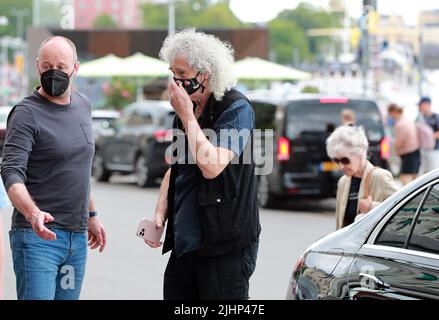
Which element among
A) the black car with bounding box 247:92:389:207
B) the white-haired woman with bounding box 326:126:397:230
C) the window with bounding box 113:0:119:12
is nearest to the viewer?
the white-haired woman with bounding box 326:126:397:230

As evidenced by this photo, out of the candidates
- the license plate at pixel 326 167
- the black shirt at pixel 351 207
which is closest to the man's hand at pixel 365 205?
the black shirt at pixel 351 207

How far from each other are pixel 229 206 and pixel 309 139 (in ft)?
42.5

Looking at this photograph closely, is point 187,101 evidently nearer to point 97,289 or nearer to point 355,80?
point 97,289

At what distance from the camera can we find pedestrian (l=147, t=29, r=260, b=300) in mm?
5148

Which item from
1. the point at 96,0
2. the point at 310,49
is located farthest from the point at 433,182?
the point at 96,0

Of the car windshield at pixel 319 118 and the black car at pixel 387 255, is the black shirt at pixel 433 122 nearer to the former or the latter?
the car windshield at pixel 319 118

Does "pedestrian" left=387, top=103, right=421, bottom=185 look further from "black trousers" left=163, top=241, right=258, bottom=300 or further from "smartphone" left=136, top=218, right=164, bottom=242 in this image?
"black trousers" left=163, top=241, right=258, bottom=300

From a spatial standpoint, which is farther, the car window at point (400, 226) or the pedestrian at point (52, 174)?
the pedestrian at point (52, 174)

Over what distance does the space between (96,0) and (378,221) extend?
18684 cm

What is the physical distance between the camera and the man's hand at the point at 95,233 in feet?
20.2

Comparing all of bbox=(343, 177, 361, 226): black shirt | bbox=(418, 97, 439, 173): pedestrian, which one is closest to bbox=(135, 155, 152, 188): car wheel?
bbox=(418, 97, 439, 173): pedestrian

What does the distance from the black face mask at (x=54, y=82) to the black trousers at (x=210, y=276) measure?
38.6 inches

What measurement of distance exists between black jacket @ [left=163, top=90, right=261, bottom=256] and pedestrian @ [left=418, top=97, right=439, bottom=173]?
47.6 ft
